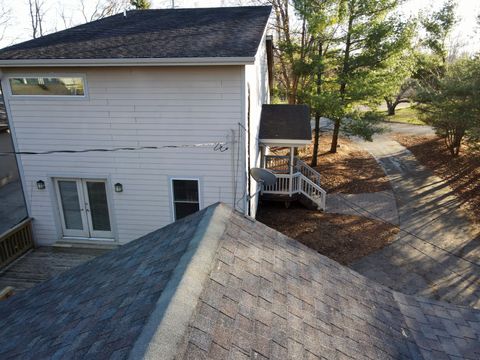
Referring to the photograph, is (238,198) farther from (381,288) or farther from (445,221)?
(445,221)

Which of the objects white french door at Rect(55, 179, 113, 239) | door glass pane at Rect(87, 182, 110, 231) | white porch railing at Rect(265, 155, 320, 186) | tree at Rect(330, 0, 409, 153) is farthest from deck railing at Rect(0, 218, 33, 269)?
tree at Rect(330, 0, 409, 153)

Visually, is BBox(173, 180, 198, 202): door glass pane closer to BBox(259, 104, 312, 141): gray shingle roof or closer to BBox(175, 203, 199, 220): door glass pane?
BBox(175, 203, 199, 220): door glass pane

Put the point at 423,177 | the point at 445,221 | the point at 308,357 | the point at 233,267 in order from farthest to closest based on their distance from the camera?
the point at 423,177 → the point at 445,221 → the point at 233,267 → the point at 308,357

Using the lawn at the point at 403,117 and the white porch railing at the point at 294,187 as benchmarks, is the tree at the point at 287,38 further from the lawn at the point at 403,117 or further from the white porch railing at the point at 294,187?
the lawn at the point at 403,117

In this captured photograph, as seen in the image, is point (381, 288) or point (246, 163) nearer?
point (381, 288)

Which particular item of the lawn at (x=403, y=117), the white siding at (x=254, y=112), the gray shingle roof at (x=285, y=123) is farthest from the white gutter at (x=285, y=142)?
the lawn at (x=403, y=117)

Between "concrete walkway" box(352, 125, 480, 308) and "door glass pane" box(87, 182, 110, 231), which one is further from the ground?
"door glass pane" box(87, 182, 110, 231)

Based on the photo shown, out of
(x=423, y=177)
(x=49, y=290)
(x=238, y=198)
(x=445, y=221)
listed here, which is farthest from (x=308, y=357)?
(x=423, y=177)
